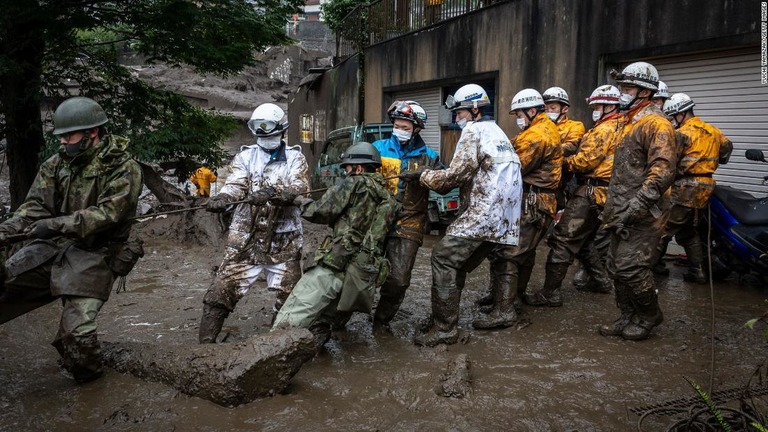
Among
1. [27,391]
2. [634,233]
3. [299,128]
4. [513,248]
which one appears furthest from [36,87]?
[299,128]

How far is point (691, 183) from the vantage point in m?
6.27

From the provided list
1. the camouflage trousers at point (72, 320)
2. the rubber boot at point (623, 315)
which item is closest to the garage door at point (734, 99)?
the rubber boot at point (623, 315)

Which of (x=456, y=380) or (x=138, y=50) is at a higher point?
(x=138, y=50)

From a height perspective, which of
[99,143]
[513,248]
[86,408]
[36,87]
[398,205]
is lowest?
[86,408]

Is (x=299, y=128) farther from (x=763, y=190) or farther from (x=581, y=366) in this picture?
(x=581, y=366)

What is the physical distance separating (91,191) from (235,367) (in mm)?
1598

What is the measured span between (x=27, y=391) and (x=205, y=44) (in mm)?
6049

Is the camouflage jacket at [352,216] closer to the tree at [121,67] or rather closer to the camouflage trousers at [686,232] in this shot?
the camouflage trousers at [686,232]

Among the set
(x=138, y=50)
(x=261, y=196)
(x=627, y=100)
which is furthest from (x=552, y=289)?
(x=138, y=50)

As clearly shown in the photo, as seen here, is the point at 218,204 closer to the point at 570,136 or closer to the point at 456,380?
the point at 456,380

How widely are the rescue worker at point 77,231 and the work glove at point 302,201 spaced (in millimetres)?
1116

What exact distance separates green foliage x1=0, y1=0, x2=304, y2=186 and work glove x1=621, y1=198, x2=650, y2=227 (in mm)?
6456

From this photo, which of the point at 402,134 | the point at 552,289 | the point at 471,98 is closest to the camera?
the point at 471,98

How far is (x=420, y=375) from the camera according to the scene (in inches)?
Result: 163
